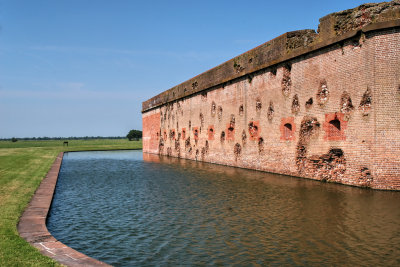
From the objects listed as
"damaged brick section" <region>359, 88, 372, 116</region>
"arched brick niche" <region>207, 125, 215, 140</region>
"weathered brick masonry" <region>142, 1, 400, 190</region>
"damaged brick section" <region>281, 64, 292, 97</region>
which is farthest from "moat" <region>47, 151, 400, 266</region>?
"arched brick niche" <region>207, 125, 215, 140</region>

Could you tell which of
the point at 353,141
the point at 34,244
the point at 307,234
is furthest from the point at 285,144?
the point at 34,244

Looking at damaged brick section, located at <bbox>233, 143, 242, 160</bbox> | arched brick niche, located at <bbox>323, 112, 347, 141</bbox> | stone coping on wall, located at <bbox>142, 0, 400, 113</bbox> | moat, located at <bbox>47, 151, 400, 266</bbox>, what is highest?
stone coping on wall, located at <bbox>142, 0, 400, 113</bbox>

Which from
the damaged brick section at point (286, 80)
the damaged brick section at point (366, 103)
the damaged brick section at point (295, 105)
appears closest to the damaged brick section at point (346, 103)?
the damaged brick section at point (366, 103)

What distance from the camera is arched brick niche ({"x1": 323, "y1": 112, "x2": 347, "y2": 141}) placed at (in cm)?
1051

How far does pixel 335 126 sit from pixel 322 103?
0.95m

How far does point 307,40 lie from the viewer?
1225cm

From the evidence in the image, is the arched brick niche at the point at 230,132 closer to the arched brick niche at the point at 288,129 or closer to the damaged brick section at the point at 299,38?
the arched brick niche at the point at 288,129

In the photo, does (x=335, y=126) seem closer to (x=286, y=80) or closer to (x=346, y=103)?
(x=346, y=103)

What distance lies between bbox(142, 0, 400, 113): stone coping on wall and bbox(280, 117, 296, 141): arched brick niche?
2397 millimetres

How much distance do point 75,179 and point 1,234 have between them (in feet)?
27.3

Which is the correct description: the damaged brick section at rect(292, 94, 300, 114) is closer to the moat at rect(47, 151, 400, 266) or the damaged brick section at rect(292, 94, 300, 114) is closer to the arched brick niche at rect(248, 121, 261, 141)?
the arched brick niche at rect(248, 121, 261, 141)

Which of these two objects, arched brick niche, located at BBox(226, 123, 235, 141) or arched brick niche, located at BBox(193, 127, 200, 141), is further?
arched brick niche, located at BBox(193, 127, 200, 141)

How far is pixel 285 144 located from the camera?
13.2 metres

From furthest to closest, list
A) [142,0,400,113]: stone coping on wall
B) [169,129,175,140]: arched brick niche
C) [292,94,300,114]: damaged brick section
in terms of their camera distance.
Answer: [169,129,175,140]: arched brick niche
[292,94,300,114]: damaged brick section
[142,0,400,113]: stone coping on wall
